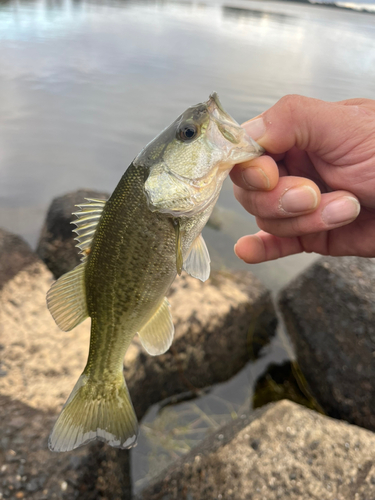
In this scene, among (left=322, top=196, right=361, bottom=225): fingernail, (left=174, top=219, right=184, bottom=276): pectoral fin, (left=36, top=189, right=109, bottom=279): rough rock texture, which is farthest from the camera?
(left=36, top=189, right=109, bottom=279): rough rock texture

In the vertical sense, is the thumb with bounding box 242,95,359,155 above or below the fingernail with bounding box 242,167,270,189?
above

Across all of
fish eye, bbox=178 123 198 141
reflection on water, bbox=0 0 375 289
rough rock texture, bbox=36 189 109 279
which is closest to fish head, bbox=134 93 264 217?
fish eye, bbox=178 123 198 141

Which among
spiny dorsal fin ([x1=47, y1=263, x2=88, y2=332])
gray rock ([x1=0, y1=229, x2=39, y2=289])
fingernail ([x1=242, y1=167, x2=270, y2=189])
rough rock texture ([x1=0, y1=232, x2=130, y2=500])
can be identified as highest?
fingernail ([x1=242, y1=167, x2=270, y2=189])

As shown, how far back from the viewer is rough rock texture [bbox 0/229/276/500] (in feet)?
7.91

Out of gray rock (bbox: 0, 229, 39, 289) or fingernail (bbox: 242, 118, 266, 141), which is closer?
fingernail (bbox: 242, 118, 266, 141)

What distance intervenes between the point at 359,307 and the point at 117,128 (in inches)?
335

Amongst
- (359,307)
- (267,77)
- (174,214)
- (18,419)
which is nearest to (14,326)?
(18,419)

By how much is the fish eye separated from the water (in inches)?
119

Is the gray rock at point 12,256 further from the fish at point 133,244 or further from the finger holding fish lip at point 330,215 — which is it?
the finger holding fish lip at point 330,215

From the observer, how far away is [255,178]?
196 cm

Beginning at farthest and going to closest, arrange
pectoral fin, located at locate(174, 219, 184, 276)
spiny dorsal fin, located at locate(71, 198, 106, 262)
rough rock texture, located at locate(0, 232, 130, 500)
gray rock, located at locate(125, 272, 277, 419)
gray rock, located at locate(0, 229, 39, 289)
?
gray rock, located at locate(0, 229, 39, 289) → gray rock, located at locate(125, 272, 277, 419) → rough rock texture, located at locate(0, 232, 130, 500) → spiny dorsal fin, located at locate(71, 198, 106, 262) → pectoral fin, located at locate(174, 219, 184, 276)

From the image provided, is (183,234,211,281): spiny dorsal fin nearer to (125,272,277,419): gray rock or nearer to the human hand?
the human hand

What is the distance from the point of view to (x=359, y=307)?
3.88 metres

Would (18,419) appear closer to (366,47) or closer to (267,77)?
(267,77)
